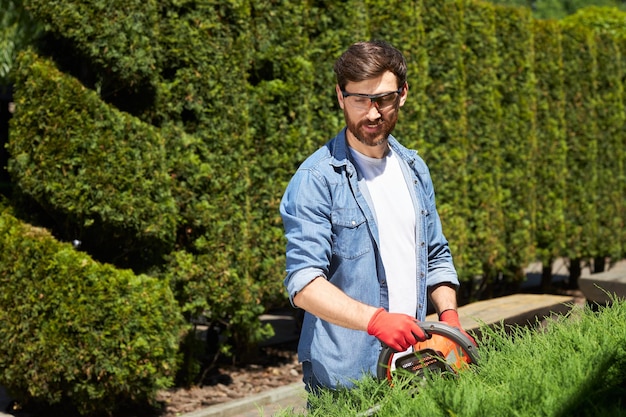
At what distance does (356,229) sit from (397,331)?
456mm

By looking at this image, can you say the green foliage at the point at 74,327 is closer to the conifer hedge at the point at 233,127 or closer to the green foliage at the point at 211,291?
the conifer hedge at the point at 233,127

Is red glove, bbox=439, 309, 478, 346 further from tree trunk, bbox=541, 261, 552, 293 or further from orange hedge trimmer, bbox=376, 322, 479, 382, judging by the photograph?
tree trunk, bbox=541, 261, 552, 293

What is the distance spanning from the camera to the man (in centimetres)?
283

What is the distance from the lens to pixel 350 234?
116 inches

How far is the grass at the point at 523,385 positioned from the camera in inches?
92.2

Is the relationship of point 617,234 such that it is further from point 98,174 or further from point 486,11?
point 98,174

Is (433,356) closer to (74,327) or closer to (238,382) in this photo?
(74,327)

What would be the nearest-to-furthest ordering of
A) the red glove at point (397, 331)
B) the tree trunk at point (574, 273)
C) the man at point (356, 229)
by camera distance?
the red glove at point (397, 331) < the man at point (356, 229) < the tree trunk at point (574, 273)

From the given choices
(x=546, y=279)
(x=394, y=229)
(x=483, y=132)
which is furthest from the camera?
(x=546, y=279)

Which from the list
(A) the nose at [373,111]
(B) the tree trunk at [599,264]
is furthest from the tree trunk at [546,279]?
(A) the nose at [373,111]

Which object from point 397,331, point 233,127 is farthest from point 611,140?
point 397,331

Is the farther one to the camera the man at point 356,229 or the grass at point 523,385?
the man at point 356,229

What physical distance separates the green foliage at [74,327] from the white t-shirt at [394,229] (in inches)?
119

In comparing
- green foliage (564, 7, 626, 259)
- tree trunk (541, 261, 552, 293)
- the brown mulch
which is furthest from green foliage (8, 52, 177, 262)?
green foliage (564, 7, 626, 259)
